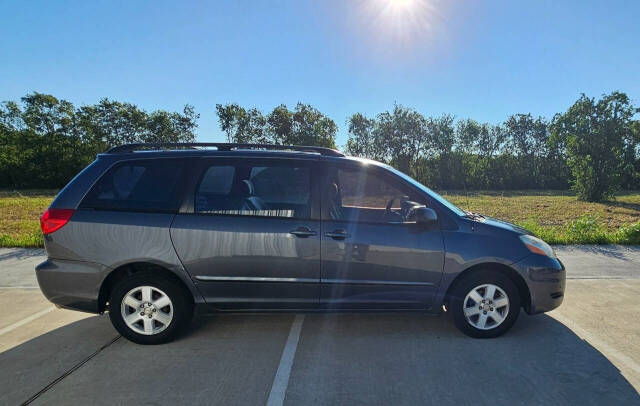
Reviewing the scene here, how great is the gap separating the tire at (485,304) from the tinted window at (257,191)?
1.65 m

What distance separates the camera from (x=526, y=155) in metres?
37.7

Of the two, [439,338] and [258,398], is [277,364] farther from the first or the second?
[439,338]

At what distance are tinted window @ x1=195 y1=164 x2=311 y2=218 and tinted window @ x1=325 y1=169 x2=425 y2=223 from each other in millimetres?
283

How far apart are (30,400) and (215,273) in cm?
151

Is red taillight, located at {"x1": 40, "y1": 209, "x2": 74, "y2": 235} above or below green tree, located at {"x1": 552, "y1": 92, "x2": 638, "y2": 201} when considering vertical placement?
below

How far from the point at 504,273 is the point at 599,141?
70.3ft

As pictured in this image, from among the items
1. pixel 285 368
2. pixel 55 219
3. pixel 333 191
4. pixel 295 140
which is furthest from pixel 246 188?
pixel 295 140

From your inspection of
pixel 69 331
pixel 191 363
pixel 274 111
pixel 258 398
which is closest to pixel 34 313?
pixel 69 331

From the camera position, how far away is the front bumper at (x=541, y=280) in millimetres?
3336

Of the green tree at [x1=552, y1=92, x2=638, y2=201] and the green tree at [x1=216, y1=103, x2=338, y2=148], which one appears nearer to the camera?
the green tree at [x1=552, y1=92, x2=638, y2=201]

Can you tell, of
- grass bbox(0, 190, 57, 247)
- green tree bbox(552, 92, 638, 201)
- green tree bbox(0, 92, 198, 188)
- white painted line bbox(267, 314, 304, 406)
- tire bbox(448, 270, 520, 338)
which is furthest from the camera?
green tree bbox(0, 92, 198, 188)

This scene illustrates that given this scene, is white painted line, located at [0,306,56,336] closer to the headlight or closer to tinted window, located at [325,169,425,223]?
tinted window, located at [325,169,425,223]

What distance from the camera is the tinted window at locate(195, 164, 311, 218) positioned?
10.8 ft

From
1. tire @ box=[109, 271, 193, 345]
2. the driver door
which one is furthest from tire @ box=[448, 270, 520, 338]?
tire @ box=[109, 271, 193, 345]
